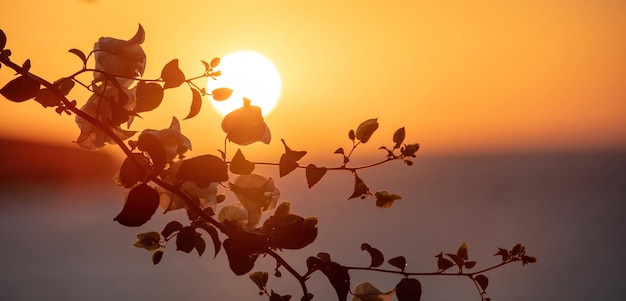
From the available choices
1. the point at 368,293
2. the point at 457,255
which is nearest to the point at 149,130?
the point at 368,293

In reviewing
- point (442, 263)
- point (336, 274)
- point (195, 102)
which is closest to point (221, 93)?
point (195, 102)

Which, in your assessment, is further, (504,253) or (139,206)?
(504,253)

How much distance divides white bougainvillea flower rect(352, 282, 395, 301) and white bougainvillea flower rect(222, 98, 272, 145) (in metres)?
0.20

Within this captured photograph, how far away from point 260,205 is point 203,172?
0.29ft

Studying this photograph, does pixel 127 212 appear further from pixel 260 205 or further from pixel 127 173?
pixel 260 205

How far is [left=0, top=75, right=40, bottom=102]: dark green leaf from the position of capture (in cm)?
65

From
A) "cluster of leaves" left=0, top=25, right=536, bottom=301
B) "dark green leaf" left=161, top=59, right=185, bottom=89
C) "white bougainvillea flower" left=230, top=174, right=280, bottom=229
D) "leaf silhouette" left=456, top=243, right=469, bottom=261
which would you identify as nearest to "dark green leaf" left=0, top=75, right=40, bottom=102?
"cluster of leaves" left=0, top=25, right=536, bottom=301

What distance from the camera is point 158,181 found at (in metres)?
0.61

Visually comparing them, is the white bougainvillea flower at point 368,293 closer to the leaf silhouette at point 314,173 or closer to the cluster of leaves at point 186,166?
the cluster of leaves at point 186,166

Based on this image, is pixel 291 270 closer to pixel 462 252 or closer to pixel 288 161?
pixel 288 161

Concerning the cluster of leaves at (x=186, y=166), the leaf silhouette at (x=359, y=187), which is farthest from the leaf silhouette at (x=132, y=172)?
the leaf silhouette at (x=359, y=187)

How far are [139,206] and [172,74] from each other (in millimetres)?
159

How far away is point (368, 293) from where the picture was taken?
2.28 feet

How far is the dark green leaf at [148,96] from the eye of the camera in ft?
2.22
